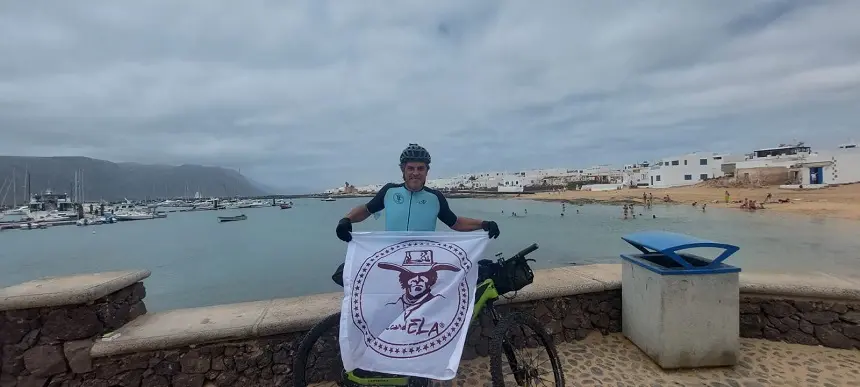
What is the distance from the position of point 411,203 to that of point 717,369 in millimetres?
2897

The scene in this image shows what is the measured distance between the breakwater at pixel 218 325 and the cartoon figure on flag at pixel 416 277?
2.98ft

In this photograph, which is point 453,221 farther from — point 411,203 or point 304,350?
point 304,350

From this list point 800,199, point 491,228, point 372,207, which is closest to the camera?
point 491,228

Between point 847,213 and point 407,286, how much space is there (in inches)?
1689

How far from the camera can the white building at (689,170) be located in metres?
64.5

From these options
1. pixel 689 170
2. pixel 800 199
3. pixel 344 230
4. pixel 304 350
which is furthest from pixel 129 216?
pixel 689 170

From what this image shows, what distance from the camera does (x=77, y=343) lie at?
8.54ft

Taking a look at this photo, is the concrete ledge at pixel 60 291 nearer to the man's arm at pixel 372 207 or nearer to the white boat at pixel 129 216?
the man's arm at pixel 372 207

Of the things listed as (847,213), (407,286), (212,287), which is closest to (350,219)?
(407,286)

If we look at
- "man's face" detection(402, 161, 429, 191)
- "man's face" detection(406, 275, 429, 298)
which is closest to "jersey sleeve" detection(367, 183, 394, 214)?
"man's face" detection(402, 161, 429, 191)

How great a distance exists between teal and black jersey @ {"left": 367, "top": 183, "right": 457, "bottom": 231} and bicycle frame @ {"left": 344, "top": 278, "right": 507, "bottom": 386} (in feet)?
1.71

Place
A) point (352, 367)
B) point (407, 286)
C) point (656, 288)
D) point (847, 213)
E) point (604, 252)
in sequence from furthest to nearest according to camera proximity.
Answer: point (847, 213) < point (604, 252) < point (656, 288) < point (407, 286) < point (352, 367)

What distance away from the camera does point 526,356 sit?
284cm

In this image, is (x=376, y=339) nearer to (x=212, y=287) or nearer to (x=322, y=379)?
(x=322, y=379)
